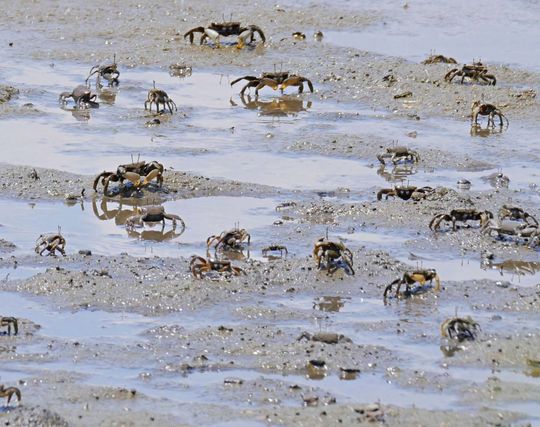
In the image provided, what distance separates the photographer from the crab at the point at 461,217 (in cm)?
1409

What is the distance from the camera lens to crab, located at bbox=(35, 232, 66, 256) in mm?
13250

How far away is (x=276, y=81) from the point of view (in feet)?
65.6

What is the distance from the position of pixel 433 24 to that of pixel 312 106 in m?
5.91

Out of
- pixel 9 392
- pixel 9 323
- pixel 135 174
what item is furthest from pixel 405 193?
pixel 9 392

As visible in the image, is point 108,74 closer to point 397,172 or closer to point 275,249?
point 397,172

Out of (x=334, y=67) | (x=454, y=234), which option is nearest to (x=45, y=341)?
(x=454, y=234)

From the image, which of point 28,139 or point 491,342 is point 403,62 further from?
point 491,342

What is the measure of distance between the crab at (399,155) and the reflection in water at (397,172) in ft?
0.26

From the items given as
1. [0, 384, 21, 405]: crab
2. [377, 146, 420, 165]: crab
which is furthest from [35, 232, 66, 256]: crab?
[377, 146, 420, 165]: crab

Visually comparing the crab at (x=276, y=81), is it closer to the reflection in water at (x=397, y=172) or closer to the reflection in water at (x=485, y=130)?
the reflection in water at (x=485, y=130)

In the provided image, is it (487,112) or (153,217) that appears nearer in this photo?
(153,217)

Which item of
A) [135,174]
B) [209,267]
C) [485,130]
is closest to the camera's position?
[209,267]

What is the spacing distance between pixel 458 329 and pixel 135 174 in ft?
16.5

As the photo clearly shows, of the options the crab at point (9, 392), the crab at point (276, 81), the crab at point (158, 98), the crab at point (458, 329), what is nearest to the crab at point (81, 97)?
the crab at point (158, 98)
